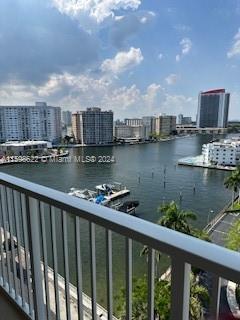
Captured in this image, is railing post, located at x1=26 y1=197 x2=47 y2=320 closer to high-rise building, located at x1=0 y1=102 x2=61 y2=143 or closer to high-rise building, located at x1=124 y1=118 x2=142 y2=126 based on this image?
high-rise building, located at x1=0 y1=102 x2=61 y2=143

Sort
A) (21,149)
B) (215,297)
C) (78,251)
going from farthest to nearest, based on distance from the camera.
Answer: (21,149), (78,251), (215,297)

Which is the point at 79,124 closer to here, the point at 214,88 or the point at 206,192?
the point at 206,192

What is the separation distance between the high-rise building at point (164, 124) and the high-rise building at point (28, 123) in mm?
32606

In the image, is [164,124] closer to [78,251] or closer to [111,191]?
[111,191]

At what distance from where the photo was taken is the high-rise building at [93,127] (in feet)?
186

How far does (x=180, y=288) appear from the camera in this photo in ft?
1.94

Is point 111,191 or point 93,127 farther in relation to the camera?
point 93,127

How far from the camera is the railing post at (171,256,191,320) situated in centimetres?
58

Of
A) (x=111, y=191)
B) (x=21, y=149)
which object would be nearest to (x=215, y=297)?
(x=111, y=191)

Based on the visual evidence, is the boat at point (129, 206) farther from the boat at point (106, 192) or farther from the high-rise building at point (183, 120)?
the high-rise building at point (183, 120)

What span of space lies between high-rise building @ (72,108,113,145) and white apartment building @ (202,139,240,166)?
26.6 m

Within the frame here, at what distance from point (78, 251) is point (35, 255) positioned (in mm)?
425

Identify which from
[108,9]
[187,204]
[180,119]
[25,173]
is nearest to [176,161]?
[187,204]

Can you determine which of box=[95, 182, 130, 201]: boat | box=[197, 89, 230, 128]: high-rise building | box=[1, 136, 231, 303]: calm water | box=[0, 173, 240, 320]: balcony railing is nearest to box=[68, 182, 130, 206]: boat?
box=[95, 182, 130, 201]: boat
